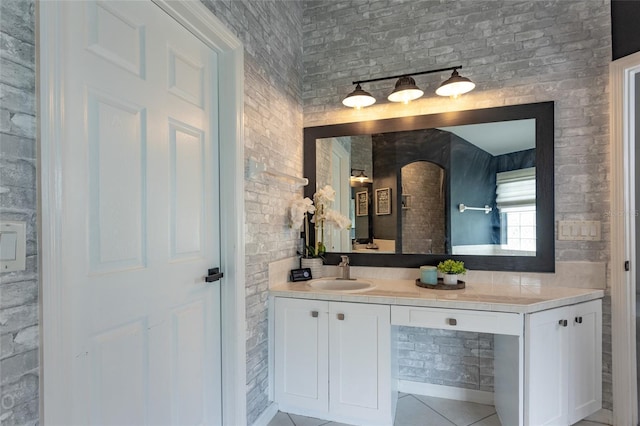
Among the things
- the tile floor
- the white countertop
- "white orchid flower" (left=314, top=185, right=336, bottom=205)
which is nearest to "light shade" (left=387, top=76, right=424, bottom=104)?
"white orchid flower" (left=314, top=185, right=336, bottom=205)

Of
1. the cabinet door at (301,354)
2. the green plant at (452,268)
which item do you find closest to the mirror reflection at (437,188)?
the green plant at (452,268)

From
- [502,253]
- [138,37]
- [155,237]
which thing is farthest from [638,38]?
[155,237]

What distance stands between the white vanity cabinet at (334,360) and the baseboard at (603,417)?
128 cm

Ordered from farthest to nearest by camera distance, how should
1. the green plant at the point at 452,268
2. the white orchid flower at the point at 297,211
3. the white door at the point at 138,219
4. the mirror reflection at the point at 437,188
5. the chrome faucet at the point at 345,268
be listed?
the chrome faucet at the point at 345,268 < the white orchid flower at the point at 297,211 < the mirror reflection at the point at 437,188 < the green plant at the point at 452,268 < the white door at the point at 138,219

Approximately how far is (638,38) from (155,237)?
9.16 feet

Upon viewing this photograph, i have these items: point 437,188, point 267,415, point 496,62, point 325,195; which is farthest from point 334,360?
point 496,62

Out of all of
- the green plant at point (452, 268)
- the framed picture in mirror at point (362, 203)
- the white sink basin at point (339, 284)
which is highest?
the framed picture in mirror at point (362, 203)

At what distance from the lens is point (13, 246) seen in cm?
86

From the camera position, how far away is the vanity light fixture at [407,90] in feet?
7.30

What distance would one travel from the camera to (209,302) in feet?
5.70

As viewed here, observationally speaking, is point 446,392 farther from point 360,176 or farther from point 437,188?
point 360,176

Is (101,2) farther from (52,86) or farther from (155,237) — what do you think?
(155,237)

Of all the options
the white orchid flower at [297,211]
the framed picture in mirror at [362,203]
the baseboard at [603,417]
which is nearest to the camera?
the baseboard at [603,417]

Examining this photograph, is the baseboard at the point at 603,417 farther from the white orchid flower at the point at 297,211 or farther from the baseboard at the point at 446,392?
the white orchid flower at the point at 297,211
